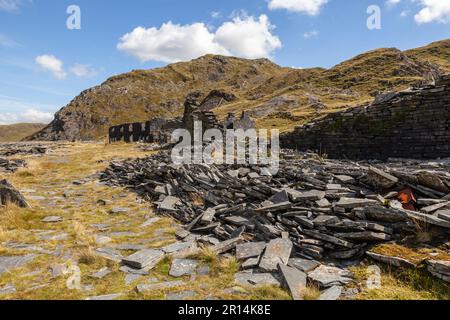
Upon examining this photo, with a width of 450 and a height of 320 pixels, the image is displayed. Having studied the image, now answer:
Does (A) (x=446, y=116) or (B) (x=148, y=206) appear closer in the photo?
(B) (x=148, y=206)

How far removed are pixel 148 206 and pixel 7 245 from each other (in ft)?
14.0

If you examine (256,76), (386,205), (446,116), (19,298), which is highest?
(256,76)

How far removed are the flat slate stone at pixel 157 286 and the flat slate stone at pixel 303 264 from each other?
6.88 feet

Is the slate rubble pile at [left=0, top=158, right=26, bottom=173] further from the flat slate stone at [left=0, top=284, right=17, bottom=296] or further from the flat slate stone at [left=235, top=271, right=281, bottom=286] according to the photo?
the flat slate stone at [left=235, top=271, right=281, bottom=286]

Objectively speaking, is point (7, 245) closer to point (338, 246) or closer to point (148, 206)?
point (148, 206)

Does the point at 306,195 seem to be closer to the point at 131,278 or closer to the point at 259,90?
the point at 131,278

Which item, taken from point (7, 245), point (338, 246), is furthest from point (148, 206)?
point (338, 246)

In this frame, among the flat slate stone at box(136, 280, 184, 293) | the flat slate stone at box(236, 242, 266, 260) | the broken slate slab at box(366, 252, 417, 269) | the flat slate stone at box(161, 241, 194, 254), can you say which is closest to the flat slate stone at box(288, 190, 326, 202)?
the flat slate stone at box(236, 242, 266, 260)

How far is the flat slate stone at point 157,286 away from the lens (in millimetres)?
5086

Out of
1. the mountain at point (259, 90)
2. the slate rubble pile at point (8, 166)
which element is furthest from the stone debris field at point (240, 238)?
the mountain at point (259, 90)

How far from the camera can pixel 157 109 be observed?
138 meters

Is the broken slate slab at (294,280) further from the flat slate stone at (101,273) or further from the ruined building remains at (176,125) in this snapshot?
the ruined building remains at (176,125)

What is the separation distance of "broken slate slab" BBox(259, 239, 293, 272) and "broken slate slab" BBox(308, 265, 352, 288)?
0.60 m

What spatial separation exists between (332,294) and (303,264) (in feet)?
3.70
